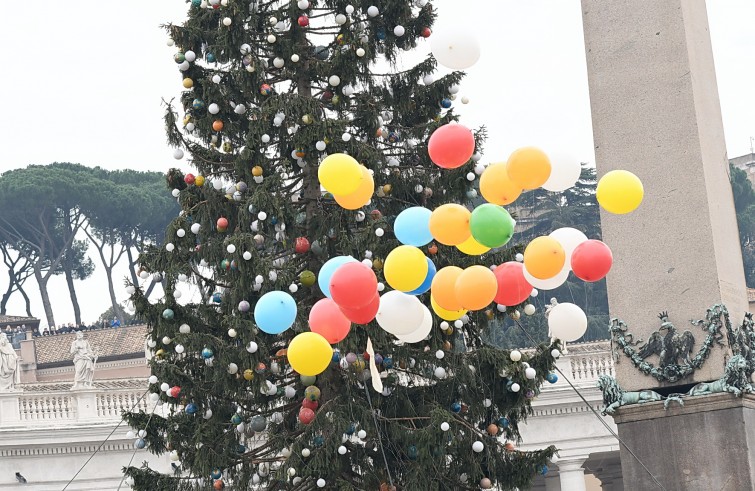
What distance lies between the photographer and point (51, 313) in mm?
65562

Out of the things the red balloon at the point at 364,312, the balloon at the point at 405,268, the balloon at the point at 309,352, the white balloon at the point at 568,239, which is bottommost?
the balloon at the point at 309,352

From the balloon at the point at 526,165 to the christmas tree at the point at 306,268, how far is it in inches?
131

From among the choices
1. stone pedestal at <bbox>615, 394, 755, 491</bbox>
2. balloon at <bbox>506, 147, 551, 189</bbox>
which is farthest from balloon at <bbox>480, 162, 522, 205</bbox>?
stone pedestal at <bbox>615, 394, 755, 491</bbox>

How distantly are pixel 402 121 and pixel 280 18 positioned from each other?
5.58ft

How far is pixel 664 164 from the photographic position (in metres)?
10.8

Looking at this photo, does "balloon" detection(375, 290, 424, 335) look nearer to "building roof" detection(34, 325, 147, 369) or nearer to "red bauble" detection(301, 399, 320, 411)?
"red bauble" detection(301, 399, 320, 411)

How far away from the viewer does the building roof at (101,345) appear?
51.0 meters

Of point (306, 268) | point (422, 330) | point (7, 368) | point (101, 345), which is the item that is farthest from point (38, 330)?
point (422, 330)

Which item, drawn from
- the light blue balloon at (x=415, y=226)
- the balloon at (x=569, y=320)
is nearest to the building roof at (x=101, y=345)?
the balloon at (x=569, y=320)

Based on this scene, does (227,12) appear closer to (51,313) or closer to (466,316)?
(466,316)

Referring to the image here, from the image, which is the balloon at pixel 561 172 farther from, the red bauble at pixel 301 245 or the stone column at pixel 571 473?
the stone column at pixel 571 473

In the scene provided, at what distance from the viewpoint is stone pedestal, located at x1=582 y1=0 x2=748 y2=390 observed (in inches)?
416

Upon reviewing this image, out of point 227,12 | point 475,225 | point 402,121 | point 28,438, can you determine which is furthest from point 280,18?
point 28,438

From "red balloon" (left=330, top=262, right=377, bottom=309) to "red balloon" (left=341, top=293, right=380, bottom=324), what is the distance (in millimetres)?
186
